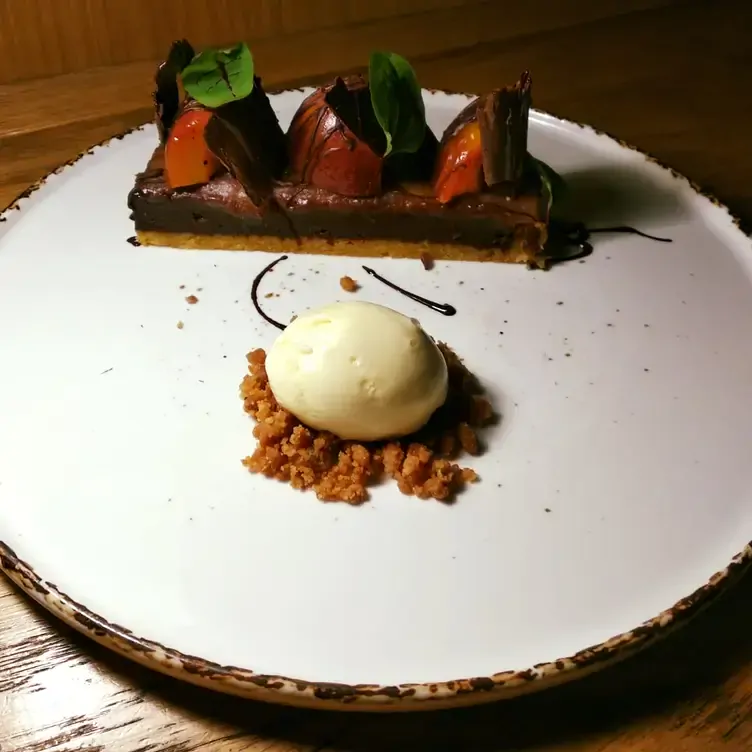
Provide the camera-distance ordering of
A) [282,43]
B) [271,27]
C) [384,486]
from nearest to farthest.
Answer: [384,486], [282,43], [271,27]

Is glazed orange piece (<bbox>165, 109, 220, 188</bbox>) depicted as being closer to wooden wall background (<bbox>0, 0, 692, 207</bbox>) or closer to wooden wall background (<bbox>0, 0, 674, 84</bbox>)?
wooden wall background (<bbox>0, 0, 692, 207</bbox>)

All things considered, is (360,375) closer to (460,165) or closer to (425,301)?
(425,301)

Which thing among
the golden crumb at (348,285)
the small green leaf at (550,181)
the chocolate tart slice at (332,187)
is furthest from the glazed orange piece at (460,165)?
the golden crumb at (348,285)

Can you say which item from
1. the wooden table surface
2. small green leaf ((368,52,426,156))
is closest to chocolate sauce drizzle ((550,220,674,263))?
small green leaf ((368,52,426,156))

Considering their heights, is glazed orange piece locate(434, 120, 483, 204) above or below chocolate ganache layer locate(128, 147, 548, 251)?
above

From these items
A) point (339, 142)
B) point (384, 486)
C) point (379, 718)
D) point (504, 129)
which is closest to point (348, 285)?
point (339, 142)

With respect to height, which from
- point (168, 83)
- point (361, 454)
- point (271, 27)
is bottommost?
point (361, 454)
